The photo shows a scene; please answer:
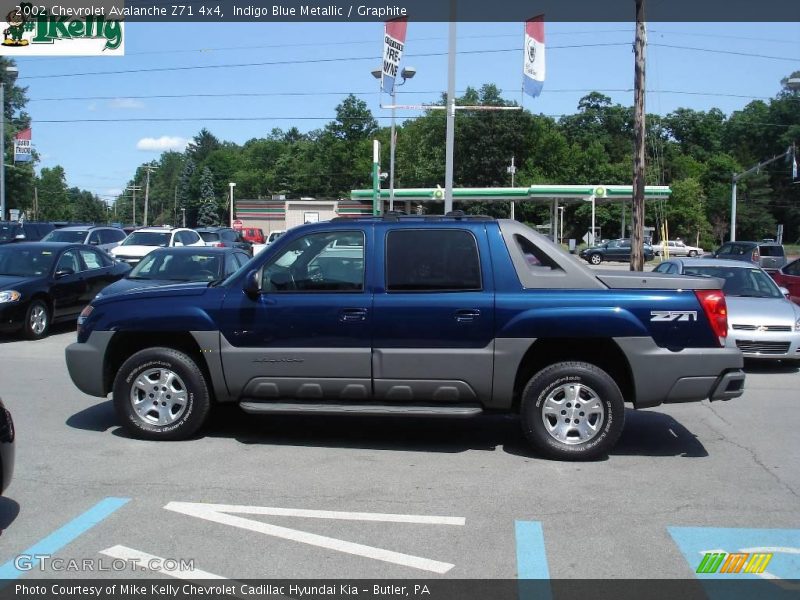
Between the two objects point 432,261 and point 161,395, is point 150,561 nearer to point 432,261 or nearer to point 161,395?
point 161,395

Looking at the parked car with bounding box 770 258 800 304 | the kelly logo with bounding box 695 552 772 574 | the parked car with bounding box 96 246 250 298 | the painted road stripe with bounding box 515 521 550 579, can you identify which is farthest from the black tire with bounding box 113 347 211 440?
the parked car with bounding box 770 258 800 304

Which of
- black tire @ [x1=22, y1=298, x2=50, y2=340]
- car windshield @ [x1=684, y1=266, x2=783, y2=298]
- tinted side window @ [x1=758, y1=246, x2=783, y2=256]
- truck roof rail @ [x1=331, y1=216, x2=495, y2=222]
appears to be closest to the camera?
truck roof rail @ [x1=331, y1=216, x2=495, y2=222]

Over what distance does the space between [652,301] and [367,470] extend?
271 centimetres

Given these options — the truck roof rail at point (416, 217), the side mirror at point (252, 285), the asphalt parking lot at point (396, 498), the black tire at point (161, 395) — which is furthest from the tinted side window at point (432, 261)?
the black tire at point (161, 395)

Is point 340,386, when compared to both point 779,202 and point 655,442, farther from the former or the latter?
point 779,202

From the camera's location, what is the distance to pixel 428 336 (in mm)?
6348

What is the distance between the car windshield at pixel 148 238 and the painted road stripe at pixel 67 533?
64.8 feet

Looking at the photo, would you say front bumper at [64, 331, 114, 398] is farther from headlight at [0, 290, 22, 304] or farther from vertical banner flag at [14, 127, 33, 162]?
vertical banner flag at [14, 127, 33, 162]

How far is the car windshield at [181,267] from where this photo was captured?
40.7 feet

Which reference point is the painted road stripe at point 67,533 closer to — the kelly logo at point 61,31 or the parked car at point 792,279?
the parked car at point 792,279

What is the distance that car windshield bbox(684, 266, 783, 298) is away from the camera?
1226 centimetres

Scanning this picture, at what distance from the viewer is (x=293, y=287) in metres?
6.63

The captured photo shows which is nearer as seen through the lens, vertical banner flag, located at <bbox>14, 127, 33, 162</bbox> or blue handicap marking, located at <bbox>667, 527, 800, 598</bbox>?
blue handicap marking, located at <bbox>667, 527, 800, 598</bbox>

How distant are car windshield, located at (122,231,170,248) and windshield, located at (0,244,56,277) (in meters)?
9.80
